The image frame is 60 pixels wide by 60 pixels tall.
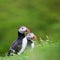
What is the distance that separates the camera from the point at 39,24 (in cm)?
1444

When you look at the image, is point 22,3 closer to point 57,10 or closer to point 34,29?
point 57,10

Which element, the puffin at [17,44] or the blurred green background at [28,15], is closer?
the puffin at [17,44]

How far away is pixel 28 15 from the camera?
52.4 feet

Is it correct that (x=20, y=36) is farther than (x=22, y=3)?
No

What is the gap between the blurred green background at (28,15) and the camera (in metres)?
13.6

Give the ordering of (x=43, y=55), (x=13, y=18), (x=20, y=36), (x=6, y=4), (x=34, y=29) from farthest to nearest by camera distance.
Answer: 1. (x=6, y=4)
2. (x=13, y=18)
3. (x=34, y=29)
4. (x=20, y=36)
5. (x=43, y=55)

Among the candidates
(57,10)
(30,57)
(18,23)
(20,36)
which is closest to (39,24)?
(18,23)

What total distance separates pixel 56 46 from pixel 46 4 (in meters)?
14.3

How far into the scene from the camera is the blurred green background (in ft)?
44.7

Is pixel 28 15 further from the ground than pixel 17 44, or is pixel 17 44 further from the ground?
pixel 28 15

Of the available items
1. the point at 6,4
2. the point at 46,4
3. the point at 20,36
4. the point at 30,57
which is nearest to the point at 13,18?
the point at 6,4

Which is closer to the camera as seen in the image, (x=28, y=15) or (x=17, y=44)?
(x=17, y=44)

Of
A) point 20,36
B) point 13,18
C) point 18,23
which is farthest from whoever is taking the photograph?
point 13,18

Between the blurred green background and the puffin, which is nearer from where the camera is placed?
the puffin
